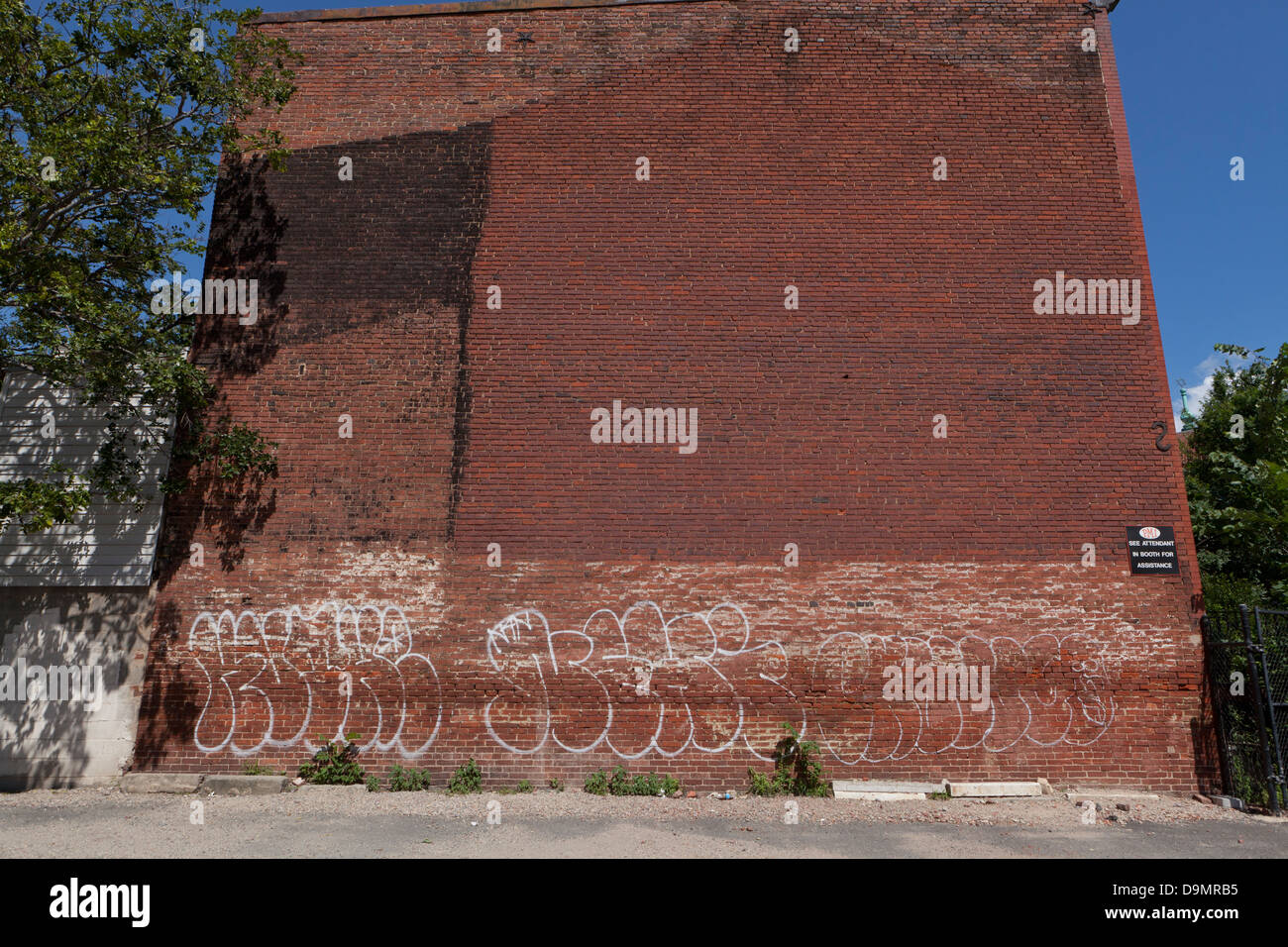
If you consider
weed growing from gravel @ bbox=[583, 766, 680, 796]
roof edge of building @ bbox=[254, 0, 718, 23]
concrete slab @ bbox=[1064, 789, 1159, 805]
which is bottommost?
concrete slab @ bbox=[1064, 789, 1159, 805]

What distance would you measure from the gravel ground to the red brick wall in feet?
1.90

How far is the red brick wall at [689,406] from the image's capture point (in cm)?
876

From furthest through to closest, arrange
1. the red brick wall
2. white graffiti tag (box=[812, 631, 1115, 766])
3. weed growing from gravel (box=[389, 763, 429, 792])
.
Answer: the red brick wall < white graffiti tag (box=[812, 631, 1115, 766]) < weed growing from gravel (box=[389, 763, 429, 792])

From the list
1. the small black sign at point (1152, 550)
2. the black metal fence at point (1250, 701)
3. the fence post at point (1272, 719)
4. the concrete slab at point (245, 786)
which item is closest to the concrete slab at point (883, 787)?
the black metal fence at point (1250, 701)

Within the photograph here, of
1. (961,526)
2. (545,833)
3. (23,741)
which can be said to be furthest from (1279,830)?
(23,741)

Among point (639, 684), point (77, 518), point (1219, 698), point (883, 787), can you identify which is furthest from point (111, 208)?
point (1219, 698)

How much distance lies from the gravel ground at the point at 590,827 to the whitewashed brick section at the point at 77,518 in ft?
8.26

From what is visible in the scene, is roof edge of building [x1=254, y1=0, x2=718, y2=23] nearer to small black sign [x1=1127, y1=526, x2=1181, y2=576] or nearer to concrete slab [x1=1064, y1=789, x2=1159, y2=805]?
small black sign [x1=1127, y1=526, x2=1181, y2=576]

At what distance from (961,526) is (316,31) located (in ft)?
37.2

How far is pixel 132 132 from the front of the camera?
8.57 metres

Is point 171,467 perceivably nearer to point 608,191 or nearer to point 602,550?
point 602,550

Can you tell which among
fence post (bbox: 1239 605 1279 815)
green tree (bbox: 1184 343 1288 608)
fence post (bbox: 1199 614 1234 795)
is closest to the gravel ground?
fence post (bbox: 1239 605 1279 815)

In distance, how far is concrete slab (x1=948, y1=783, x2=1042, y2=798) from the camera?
8.34 m

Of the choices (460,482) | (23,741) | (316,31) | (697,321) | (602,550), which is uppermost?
(316,31)
